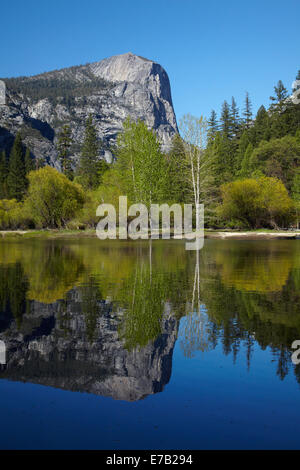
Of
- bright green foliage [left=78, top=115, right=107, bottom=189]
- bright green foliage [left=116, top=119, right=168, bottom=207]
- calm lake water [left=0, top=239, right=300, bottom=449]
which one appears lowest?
calm lake water [left=0, top=239, right=300, bottom=449]

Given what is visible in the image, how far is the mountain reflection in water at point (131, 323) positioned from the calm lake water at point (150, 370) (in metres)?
0.02

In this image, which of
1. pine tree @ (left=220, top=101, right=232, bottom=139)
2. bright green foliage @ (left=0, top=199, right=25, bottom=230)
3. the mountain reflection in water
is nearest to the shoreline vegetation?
bright green foliage @ (left=0, top=199, right=25, bottom=230)

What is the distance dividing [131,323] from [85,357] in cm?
191

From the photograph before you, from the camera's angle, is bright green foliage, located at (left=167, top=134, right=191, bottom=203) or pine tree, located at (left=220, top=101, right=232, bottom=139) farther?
pine tree, located at (left=220, top=101, right=232, bottom=139)

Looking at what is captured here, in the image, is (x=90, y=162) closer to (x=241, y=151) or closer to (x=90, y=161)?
(x=90, y=161)

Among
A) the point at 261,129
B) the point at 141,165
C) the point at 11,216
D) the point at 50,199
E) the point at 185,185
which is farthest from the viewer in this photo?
the point at 261,129

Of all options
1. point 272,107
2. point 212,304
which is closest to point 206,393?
point 212,304

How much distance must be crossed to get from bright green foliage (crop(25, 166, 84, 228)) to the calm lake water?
45.9 metres

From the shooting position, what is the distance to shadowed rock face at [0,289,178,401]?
459 cm

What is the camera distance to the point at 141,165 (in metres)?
49.5

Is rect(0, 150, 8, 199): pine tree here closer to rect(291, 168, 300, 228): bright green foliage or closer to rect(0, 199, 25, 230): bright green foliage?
rect(0, 199, 25, 230): bright green foliage

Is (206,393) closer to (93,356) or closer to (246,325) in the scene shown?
(93,356)

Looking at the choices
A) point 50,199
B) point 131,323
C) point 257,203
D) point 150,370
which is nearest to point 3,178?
point 50,199
